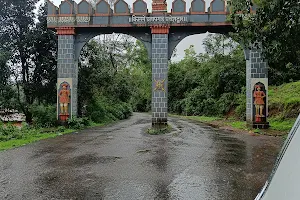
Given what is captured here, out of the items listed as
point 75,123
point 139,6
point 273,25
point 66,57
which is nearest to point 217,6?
point 139,6

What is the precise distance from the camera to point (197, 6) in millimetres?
12812

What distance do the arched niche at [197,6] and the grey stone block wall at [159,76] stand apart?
1.55 m

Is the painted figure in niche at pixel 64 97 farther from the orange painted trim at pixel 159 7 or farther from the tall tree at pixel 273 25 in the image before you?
the tall tree at pixel 273 25

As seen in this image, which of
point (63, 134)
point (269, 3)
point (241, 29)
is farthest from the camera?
point (63, 134)

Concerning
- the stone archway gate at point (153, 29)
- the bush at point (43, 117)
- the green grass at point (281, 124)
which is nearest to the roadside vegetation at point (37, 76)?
the bush at point (43, 117)

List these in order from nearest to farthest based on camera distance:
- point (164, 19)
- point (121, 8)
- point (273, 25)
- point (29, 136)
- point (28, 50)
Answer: point (273, 25) < point (29, 136) < point (164, 19) < point (121, 8) < point (28, 50)

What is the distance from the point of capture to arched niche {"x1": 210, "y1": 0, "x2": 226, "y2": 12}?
41.7 ft

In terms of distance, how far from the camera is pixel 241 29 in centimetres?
931

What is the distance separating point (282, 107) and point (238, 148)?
24.6 ft

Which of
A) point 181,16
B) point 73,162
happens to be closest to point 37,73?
point 181,16

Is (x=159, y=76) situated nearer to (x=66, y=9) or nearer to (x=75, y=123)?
(x=75, y=123)

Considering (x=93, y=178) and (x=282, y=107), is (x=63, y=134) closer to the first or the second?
(x=93, y=178)

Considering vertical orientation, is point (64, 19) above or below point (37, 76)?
above

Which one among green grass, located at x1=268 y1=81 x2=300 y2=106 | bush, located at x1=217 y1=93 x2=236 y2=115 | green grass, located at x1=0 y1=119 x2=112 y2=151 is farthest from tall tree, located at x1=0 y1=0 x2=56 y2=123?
bush, located at x1=217 y1=93 x2=236 y2=115
